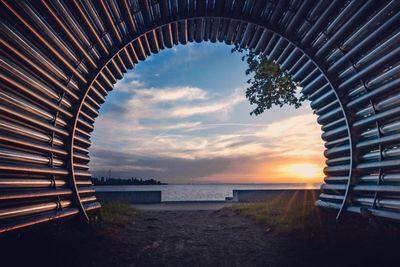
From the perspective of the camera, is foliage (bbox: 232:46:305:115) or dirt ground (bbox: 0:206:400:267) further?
foliage (bbox: 232:46:305:115)

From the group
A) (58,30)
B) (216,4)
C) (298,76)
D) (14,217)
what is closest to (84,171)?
(14,217)

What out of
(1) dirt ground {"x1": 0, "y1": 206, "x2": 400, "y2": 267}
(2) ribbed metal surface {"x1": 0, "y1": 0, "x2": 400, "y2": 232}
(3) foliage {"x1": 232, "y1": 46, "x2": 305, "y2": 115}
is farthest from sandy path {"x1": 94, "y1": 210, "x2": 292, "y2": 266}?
(3) foliage {"x1": 232, "y1": 46, "x2": 305, "y2": 115}

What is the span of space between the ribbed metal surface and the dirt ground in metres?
0.50

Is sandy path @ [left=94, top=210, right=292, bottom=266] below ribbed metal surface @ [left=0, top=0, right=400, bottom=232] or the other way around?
below

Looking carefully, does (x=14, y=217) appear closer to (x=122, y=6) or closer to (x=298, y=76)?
(x=122, y=6)

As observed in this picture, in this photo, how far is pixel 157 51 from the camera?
8.54m

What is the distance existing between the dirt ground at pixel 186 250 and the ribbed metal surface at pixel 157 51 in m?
0.50

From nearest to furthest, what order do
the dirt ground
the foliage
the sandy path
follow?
1. the dirt ground
2. the sandy path
3. the foliage

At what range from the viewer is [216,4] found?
298 inches

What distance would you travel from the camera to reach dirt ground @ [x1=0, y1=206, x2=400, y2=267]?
4.34m

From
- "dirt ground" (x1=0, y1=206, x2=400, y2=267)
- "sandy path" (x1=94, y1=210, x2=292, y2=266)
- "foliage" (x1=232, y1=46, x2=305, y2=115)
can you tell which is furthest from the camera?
"foliage" (x1=232, y1=46, x2=305, y2=115)

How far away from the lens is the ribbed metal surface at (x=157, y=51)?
4.65m

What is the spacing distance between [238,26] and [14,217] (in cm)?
723

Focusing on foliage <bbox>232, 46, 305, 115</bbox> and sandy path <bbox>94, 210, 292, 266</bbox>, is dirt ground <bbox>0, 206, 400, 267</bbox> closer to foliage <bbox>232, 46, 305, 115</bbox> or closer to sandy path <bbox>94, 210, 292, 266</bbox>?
sandy path <bbox>94, 210, 292, 266</bbox>
